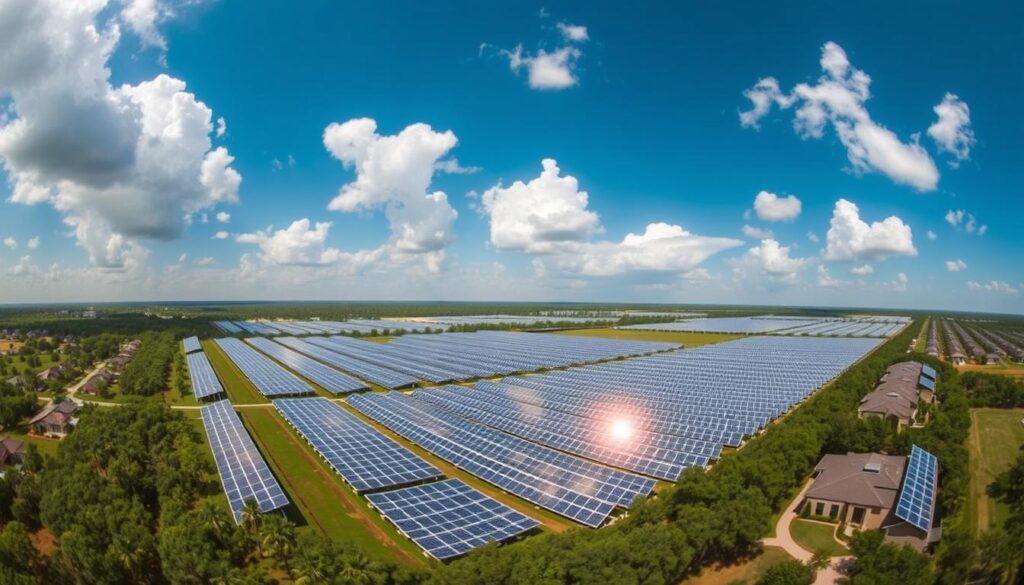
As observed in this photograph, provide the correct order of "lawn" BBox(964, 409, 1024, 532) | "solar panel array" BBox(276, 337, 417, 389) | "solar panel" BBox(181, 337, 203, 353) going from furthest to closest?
1. "solar panel" BBox(181, 337, 203, 353)
2. "solar panel array" BBox(276, 337, 417, 389)
3. "lawn" BBox(964, 409, 1024, 532)

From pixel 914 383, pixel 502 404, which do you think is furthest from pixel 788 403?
pixel 502 404

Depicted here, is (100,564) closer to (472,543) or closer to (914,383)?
(472,543)

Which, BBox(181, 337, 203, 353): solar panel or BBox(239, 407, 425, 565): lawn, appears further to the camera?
BBox(181, 337, 203, 353): solar panel

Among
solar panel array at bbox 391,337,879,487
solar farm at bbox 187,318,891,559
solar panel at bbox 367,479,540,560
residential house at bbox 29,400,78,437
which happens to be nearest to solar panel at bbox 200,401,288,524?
solar farm at bbox 187,318,891,559

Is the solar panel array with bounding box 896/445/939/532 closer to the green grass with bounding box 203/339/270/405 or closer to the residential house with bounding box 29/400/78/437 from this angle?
the green grass with bounding box 203/339/270/405

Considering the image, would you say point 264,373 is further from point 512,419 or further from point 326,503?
point 326,503

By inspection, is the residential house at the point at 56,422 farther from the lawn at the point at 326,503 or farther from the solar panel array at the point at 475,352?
the solar panel array at the point at 475,352

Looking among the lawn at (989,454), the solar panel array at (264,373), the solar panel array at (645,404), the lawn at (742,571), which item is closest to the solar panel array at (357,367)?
the solar panel array at (264,373)

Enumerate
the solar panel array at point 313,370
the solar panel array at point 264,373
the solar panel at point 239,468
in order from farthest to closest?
the solar panel array at point 313,370 → the solar panel array at point 264,373 → the solar panel at point 239,468
